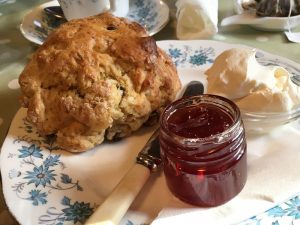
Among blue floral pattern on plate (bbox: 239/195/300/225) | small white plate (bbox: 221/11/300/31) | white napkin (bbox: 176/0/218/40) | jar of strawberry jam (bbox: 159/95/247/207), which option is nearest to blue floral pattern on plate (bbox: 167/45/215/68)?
white napkin (bbox: 176/0/218/40)

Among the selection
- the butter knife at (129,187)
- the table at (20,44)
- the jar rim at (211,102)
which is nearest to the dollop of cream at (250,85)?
the jar rim at (211,102)

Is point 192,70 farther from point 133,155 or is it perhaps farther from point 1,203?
point 1,203

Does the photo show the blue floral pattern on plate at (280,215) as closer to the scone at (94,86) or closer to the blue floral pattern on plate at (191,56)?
the scone at (94,86)

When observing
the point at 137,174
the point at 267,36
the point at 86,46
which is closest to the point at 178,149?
the point at 137,174

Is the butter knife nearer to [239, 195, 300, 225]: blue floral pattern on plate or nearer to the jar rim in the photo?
the jar rim

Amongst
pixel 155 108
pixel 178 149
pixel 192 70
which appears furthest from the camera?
pixel 192 70

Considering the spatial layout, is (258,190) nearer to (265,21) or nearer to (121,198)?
(121,198)

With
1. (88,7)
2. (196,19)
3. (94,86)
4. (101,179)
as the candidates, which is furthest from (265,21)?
(101,179)
